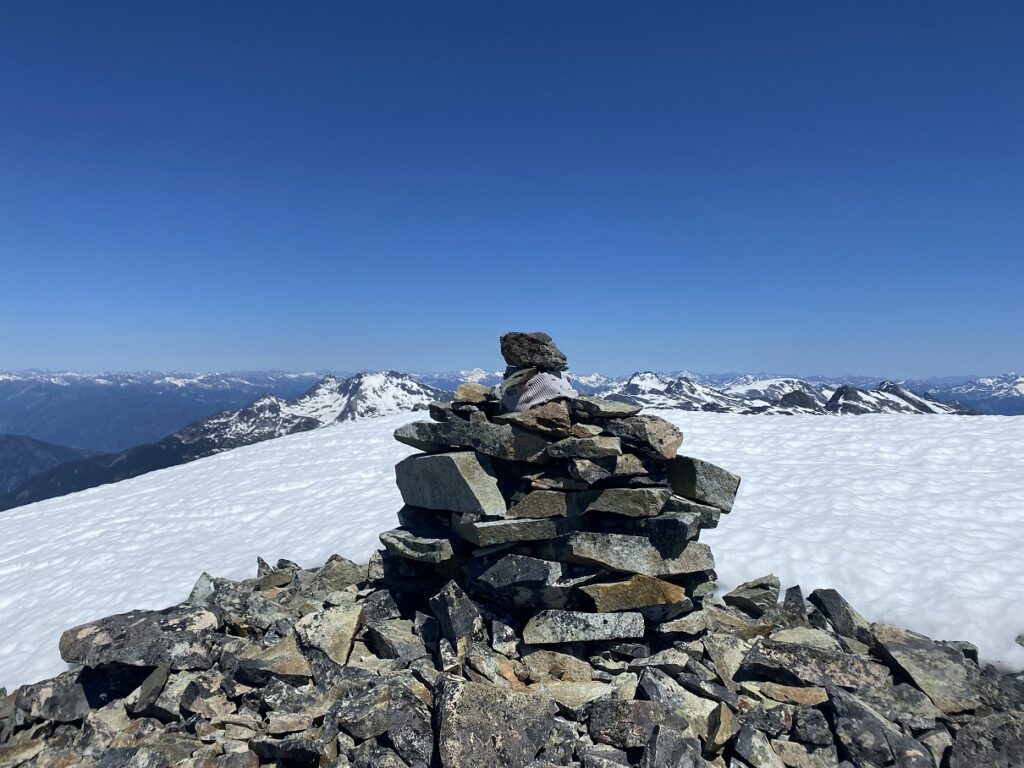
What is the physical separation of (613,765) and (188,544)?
1945 cm

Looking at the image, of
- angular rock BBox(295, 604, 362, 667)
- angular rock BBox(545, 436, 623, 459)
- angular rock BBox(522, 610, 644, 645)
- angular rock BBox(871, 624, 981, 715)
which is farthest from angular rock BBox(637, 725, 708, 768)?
angular rock BBox(295, 604, 362, 667)

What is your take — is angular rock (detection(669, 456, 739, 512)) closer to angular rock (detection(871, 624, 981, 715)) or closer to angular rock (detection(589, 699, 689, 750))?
angular rock (detection(871, 624, 981, 715))

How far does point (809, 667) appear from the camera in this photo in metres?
8.87

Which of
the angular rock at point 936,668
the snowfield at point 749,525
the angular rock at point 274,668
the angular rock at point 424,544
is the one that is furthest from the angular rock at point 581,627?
the snowfield at point 749,525

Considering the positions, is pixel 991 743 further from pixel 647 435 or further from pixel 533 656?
pixel 533 656

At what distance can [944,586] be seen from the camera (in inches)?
486

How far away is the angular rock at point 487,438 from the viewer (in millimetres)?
10359

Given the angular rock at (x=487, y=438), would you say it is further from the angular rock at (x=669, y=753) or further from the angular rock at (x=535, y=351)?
the angular rock at (x=669, y=753)

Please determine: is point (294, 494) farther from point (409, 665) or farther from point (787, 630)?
point (787, 630)

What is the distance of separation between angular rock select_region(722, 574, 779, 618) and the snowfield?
3.70 ft

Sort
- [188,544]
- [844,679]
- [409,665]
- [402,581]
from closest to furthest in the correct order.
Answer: [844,679] < [409,665] < [402,581] < [188,544]

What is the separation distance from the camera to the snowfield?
12.8 metres

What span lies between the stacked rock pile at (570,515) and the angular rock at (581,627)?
18 mm

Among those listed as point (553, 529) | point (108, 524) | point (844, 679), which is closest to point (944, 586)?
point (844, 679)
